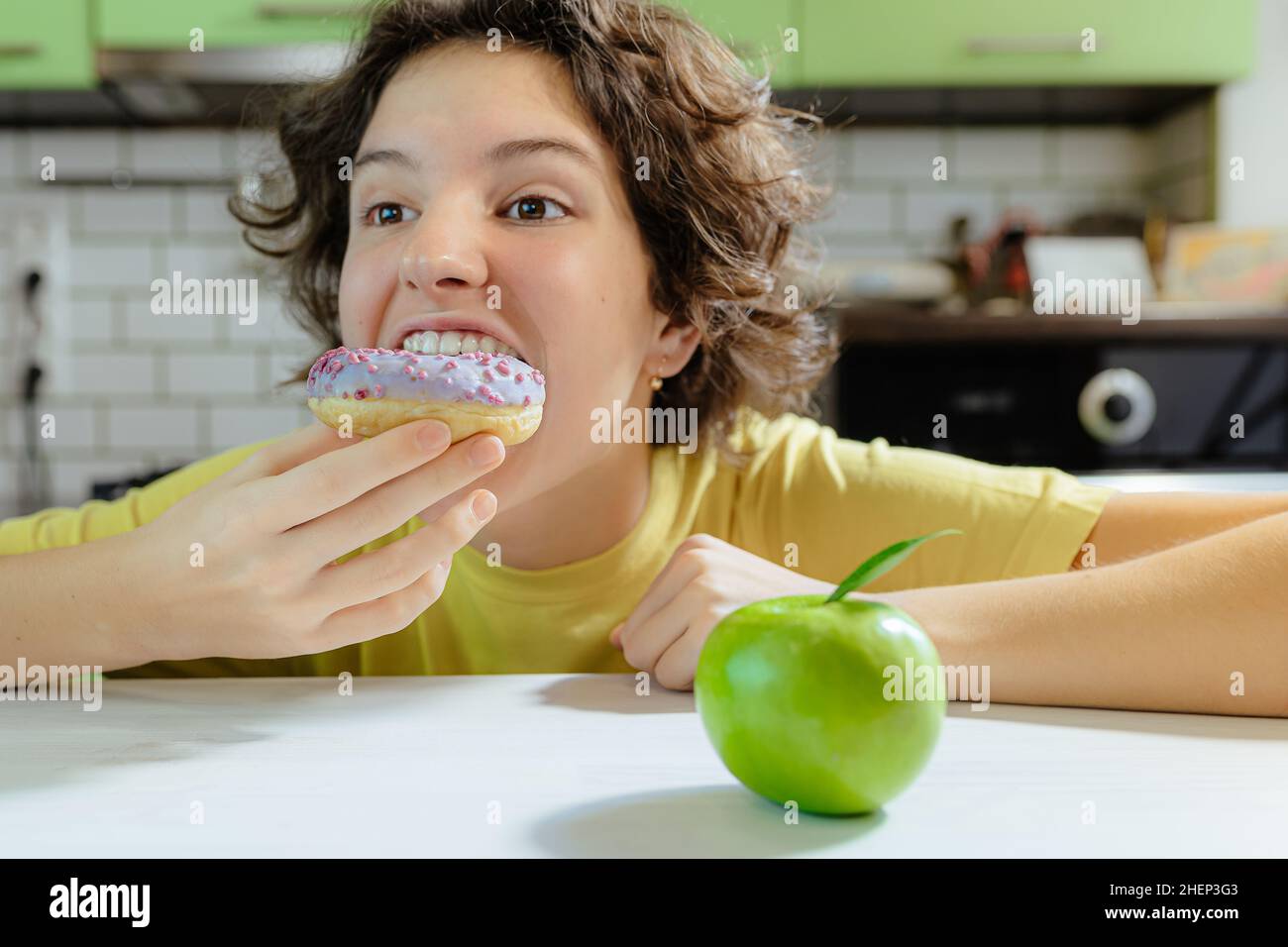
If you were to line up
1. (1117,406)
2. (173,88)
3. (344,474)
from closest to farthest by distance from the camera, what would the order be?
1. (344,474)
2. (1117,406)
3. (173,88)

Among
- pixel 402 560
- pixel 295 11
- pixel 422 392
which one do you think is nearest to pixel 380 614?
pixel 402 560

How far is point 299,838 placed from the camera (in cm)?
55

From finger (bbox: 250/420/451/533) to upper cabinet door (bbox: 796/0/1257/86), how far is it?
6.23ft

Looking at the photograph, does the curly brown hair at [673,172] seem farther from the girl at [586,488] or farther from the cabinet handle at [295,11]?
the cabinet handle at [295,11]

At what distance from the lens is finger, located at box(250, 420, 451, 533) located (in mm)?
767

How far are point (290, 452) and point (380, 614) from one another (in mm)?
145

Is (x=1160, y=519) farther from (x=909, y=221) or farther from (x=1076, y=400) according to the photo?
(x=909, y=221)

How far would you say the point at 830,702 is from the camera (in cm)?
55

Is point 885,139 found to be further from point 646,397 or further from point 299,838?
point 299,838

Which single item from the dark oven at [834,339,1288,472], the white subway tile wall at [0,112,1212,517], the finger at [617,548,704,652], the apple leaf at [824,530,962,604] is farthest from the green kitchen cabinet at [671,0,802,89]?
the apple leaf at [824,530,962,604]

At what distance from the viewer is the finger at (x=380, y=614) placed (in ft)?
2.85

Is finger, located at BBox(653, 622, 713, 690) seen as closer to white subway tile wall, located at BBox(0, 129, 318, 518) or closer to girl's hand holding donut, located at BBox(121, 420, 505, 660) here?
girl's hand holding donut, located at BBox(121, 420, 505, 660)
